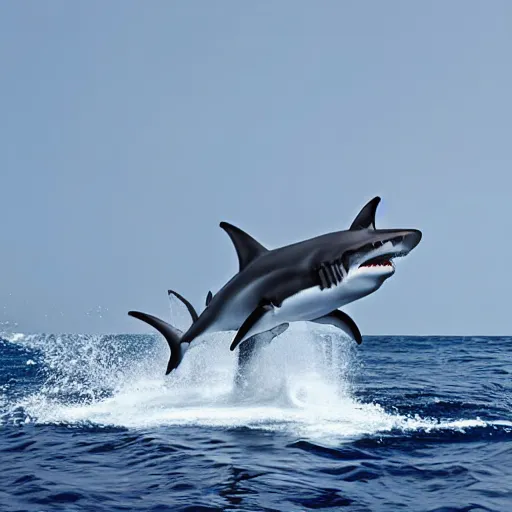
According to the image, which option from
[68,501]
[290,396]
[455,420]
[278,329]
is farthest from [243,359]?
[68,501]

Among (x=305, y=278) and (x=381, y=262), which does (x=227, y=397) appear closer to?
(x=305, y=278)

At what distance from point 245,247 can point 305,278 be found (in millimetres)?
1755

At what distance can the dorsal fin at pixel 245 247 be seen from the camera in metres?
10.6

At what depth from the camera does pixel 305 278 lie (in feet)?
30.3

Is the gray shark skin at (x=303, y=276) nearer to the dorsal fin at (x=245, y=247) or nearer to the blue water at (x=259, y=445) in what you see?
the dorsal fin at (x=245, y=247)

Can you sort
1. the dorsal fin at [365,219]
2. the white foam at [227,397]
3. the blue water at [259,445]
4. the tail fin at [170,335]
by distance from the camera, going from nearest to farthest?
the blue water at [259,445]
the dorsal fin at [365,219]
the white foam at [227,397]
the tail fin at [170,335]

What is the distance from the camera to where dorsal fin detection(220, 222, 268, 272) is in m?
10.6

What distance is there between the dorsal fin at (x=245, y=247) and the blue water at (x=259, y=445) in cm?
261

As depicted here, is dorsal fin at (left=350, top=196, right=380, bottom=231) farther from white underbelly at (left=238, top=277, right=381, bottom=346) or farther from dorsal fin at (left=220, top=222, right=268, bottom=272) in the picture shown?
dorsal fin at (left=220, top=222, right=268, bottom=272)

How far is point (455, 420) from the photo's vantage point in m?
11.1

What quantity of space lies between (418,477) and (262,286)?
3670 millimetres

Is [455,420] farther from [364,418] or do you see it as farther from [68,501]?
[68,501]

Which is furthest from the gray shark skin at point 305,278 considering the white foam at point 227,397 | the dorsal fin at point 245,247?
the white foam at point 227,397

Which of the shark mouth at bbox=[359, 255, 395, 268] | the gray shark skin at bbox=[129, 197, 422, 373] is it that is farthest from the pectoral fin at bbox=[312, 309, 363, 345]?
the shark mouth at bbox=[359, 255, 395, 268]
